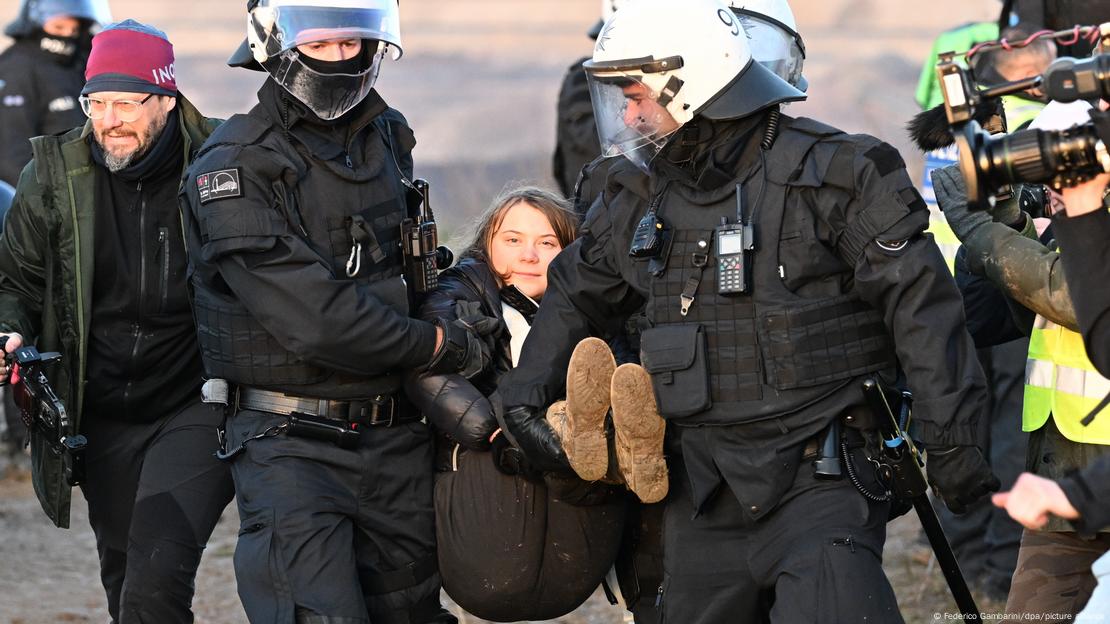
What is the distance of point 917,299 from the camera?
401 cm

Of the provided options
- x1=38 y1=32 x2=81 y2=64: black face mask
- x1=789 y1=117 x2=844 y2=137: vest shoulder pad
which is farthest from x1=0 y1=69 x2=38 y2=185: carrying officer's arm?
x1=789 y1=117 x2=844 y2=137: vest shoulder pad

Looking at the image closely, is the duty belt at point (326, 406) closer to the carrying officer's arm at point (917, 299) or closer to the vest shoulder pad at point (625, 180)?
the vest shoulder pad at point (625, 180)

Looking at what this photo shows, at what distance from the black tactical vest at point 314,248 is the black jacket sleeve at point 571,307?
456mm

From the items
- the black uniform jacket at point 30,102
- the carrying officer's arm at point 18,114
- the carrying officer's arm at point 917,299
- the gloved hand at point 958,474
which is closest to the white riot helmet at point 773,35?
the carrying officer's arm at point 917,299

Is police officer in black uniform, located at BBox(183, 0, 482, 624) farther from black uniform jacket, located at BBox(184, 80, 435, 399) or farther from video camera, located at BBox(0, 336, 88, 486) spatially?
video camera, located at BBox(0, 336, 88, 486)

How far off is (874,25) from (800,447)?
1641 cm

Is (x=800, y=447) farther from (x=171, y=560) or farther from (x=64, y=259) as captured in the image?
(x=64, y=259)

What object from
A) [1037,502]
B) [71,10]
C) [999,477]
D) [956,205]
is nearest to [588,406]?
[956,205]

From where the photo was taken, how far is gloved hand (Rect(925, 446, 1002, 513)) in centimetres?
400

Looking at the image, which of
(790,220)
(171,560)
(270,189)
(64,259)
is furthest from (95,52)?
(790,220)

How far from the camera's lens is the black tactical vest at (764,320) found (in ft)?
13.7

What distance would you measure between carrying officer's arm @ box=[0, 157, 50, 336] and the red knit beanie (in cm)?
39

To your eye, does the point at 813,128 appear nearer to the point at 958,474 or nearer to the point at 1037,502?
the point at 958,474

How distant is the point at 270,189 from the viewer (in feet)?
15.3
